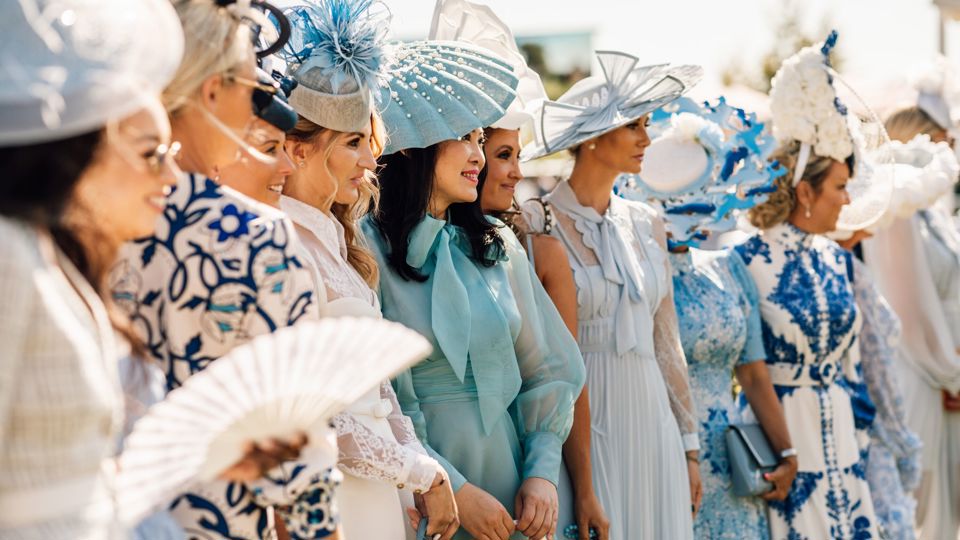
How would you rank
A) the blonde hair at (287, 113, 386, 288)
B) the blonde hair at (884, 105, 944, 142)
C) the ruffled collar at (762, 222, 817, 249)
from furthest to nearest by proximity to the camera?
the blonde hair at (884, 105, 944, 142) < the ruffled collar at (762, 222, 817, 249) < the blonde hair at (287, 113, 386, 288)

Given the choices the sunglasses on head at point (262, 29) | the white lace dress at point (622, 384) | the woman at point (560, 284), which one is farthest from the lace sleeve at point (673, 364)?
the sunglasses on head at point (262, 29)

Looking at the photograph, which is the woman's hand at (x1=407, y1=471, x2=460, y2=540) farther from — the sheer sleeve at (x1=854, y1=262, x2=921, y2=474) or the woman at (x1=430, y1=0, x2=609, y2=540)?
the sheer sleeve at (x1=854, y1=262, x2=921, y2=474)

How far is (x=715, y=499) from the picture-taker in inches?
219

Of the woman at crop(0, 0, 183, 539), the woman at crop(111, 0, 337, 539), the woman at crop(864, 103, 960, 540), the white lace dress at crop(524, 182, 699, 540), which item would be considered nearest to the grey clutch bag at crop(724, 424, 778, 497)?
the white lace dress at crop(524, 182, 699, 540)

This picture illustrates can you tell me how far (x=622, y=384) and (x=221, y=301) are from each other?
270 cm

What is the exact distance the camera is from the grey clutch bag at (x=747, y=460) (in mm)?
5473

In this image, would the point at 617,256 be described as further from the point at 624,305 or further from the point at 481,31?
the point at 481,31

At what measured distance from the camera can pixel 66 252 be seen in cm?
188

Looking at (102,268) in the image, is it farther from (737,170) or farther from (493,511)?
(737,170)

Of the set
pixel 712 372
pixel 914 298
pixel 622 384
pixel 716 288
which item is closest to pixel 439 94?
pixel 622 384

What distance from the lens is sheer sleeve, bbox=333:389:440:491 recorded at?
3.04 m

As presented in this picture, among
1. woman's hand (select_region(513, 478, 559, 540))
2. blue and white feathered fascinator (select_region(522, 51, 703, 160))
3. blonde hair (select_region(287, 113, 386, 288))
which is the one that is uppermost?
blonde hair (select_region(287, 113, 386, 288))

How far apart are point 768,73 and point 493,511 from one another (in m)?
21.7

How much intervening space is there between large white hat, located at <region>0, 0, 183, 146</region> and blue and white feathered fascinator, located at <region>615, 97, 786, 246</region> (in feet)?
12.7
